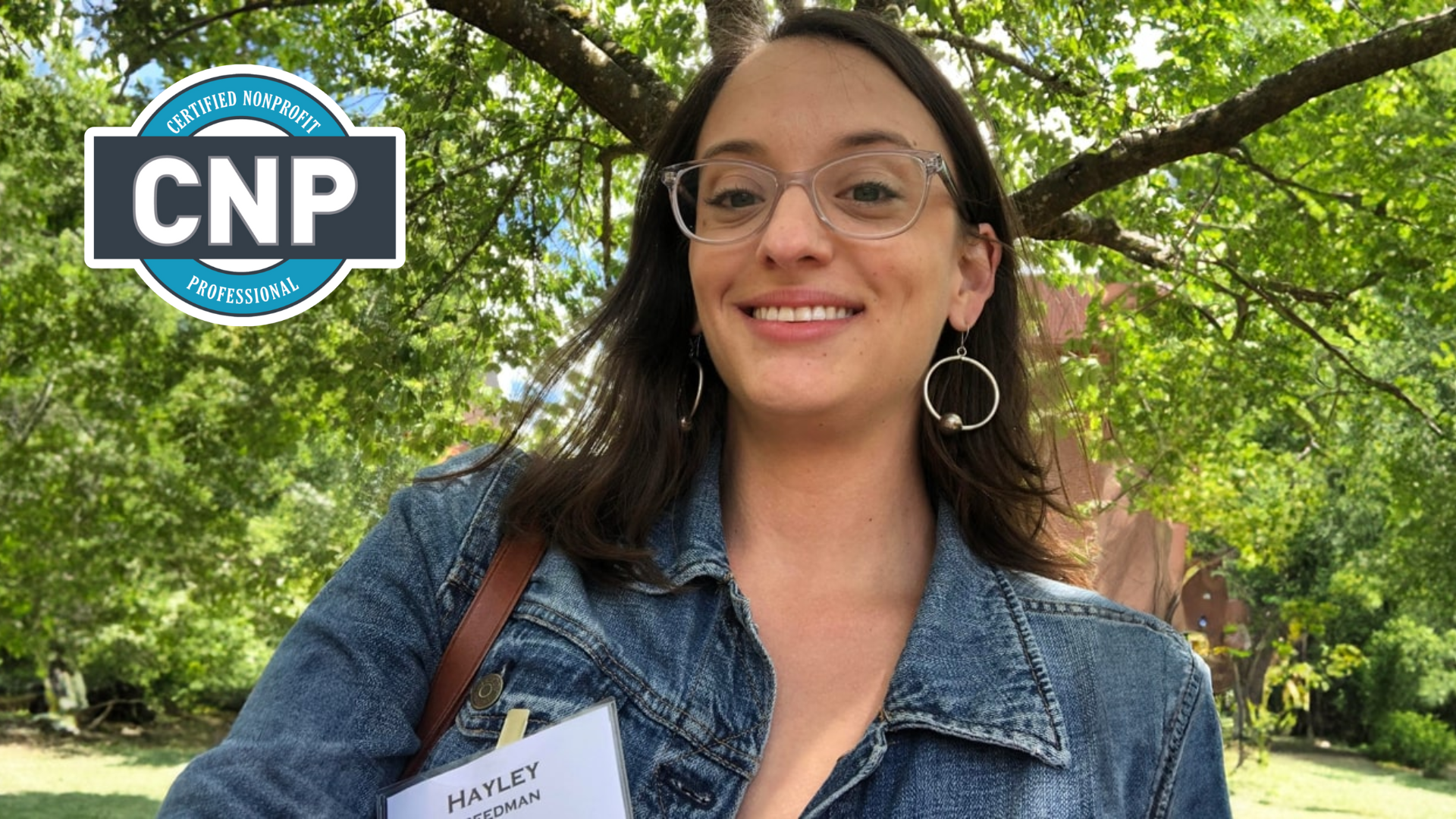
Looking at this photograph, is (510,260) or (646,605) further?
(510,260)

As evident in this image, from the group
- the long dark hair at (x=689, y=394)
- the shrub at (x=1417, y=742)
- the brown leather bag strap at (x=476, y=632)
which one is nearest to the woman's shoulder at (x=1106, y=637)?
the long dark hair at (x=689, y=394)

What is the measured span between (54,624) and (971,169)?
61.7 ft

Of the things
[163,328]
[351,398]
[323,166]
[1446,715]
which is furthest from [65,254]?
[1446,715]

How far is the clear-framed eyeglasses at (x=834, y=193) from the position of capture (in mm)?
1830

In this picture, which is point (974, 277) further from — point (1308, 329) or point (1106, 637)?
point (1308, 329)

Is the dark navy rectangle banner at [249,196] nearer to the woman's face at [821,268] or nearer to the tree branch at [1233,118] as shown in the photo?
the tree branch at [1233,118]

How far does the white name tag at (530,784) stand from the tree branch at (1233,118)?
367 centimetres

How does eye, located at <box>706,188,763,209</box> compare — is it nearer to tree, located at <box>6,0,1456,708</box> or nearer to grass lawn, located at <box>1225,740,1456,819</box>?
tree, located at <box>6,0,1456,708</box>

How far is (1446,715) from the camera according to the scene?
26906 mm

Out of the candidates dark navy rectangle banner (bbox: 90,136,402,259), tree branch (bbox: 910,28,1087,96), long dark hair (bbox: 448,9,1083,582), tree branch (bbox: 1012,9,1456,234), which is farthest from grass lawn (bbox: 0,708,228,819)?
long dark hair (bbox: 448,9,1083,582)

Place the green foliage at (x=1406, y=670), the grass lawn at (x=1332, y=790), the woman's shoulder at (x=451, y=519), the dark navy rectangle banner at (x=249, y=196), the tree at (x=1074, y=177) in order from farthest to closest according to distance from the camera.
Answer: the green foliage at (x=1406, y=670) < the grass lawn at (x=1332, y=790) < the dark navy rectangle banner at (x=249, y=196) < the tree at (x=1074, y=177) < the woman's shoulder at (x=451, y=519)

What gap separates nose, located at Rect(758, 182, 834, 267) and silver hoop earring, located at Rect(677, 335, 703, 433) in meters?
0.32

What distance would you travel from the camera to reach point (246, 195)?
9.14 m

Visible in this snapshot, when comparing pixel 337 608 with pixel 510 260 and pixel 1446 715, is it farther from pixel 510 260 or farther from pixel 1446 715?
pixel 1446 715
